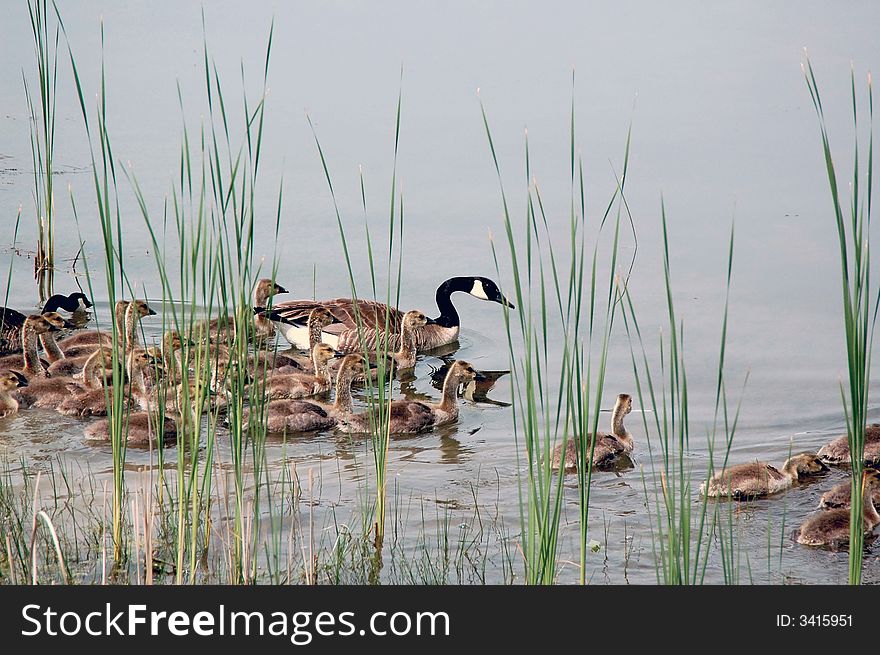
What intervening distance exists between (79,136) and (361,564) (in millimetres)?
11001

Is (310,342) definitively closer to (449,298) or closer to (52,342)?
(449,298)

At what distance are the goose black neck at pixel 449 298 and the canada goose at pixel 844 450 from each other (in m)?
3.63

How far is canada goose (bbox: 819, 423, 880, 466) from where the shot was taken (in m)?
6.90

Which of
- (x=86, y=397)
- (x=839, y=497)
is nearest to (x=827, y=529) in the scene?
(x=839, y=497)

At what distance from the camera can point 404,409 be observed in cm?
755

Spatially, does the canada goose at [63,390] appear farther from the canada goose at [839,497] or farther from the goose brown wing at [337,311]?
the canada goose at [839,497]

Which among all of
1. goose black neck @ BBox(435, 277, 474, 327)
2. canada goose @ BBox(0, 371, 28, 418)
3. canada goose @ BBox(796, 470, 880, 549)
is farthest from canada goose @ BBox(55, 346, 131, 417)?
canada goose @ BBox(796, 470, 880, 549)

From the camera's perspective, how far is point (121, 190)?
13531 mm

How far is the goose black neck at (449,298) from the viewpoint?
9969 millimetres

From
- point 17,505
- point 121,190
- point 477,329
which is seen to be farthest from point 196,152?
point 17,505

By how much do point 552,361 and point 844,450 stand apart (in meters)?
2.71

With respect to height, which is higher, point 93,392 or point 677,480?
point 93,392

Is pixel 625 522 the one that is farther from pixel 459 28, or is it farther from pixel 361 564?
pixel 459 28

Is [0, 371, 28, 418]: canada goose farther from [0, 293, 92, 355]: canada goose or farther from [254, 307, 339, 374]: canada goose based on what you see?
[254, 307, 339, 374]: canada goose
